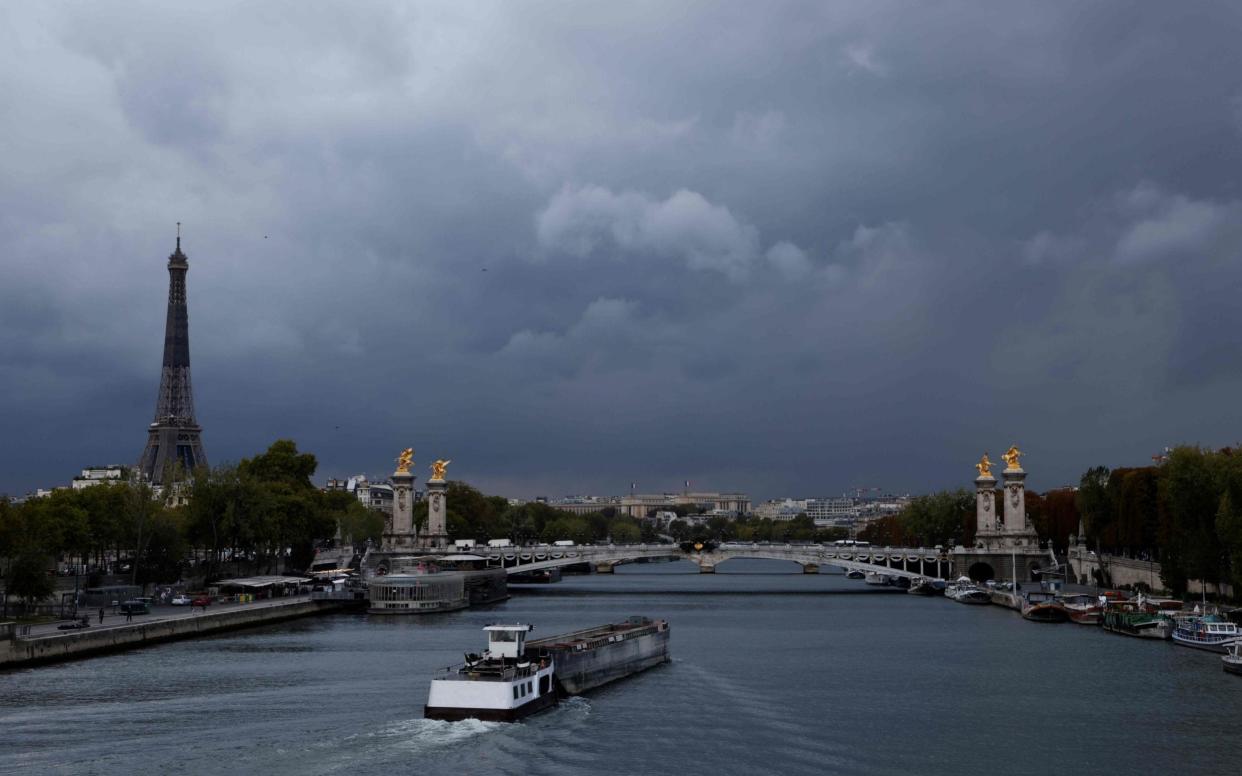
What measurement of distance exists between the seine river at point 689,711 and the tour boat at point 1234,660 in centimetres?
60

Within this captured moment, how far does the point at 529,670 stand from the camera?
40688 mm

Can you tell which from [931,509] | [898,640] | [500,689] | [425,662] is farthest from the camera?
[931,509]

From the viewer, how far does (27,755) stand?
33.3 meters

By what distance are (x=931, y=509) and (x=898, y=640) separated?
78.9m

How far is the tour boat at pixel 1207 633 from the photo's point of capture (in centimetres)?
5672

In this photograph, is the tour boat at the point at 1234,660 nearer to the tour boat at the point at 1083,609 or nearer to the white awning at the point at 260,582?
the tour boat at the point at 1083,609

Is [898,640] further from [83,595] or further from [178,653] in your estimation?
[83,595]

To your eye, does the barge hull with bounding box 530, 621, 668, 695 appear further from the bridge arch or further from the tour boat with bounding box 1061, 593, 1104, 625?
the bridge arch

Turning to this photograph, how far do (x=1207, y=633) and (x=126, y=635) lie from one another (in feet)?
153

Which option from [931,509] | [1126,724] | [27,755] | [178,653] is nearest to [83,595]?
[178,653]

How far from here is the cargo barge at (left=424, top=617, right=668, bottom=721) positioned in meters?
38.2

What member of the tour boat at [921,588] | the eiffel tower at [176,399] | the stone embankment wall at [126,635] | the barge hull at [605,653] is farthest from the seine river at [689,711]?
the eiffel tower at [176,399]

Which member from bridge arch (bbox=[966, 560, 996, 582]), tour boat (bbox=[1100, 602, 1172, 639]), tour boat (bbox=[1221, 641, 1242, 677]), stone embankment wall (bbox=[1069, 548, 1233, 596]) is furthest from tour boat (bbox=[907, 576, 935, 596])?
tour boat (bbox=[1221, 641, 1242, 677])

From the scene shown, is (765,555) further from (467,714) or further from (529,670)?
(467,714)
